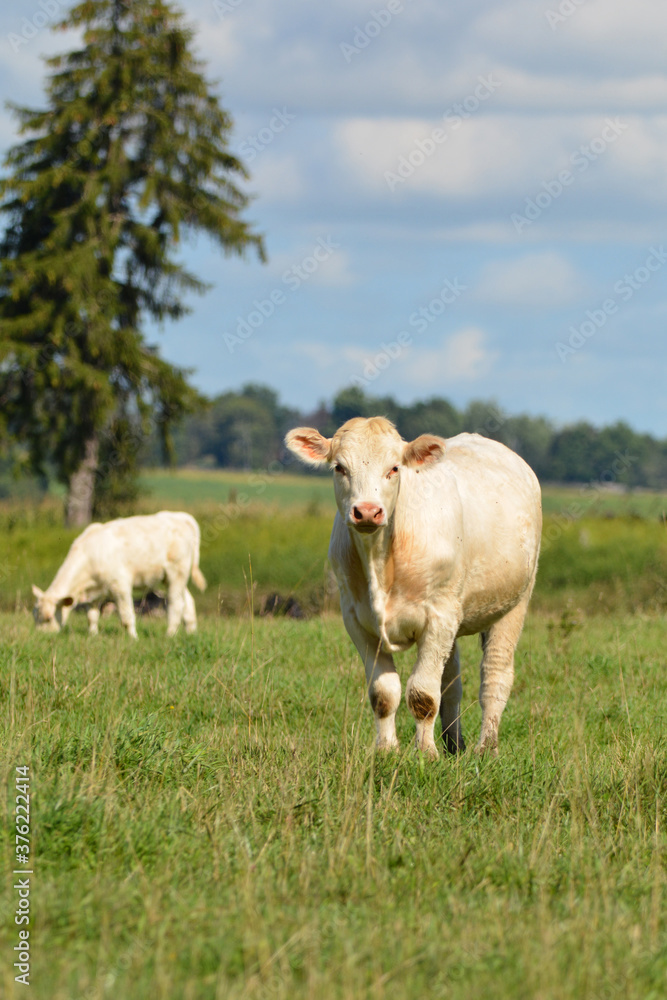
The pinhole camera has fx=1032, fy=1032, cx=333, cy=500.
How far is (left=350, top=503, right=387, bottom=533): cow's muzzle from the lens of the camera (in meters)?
5.26

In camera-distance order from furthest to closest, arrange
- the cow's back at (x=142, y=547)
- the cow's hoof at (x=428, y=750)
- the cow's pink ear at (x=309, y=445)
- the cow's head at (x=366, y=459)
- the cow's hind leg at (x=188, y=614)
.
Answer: the cow's hind leg at (x=188, y=614) < the cow's back at (x=142, y=547) < the cow's pink ear at (x=309, y=445) < the cow's hoof at (x=428, y=750) < the cow's head at (x=366, y=459)

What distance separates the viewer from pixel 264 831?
13.9 ft

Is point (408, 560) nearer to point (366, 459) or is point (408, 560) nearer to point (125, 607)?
point (366, 459)

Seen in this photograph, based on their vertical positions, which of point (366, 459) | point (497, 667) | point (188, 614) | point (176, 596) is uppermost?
point (366, 459)

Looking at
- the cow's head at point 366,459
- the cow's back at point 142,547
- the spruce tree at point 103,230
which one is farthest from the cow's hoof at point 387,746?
the spruce tree at point 103,230

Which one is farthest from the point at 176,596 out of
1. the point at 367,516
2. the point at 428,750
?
the point at 367,516

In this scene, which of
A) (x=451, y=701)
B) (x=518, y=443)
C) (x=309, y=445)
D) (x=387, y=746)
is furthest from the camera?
(x=518, y=443)

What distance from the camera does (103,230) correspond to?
2341 cm

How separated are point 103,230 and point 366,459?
19.4m

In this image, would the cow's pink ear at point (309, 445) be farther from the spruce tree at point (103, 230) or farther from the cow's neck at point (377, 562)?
the spruce tree at point (103, 230)

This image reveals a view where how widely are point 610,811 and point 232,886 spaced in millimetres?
2060

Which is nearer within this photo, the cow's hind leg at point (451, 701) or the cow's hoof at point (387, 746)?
the cow's hoof at point (387, 746)

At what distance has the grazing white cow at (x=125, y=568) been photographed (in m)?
12.6

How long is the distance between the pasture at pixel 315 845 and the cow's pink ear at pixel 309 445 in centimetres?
157
